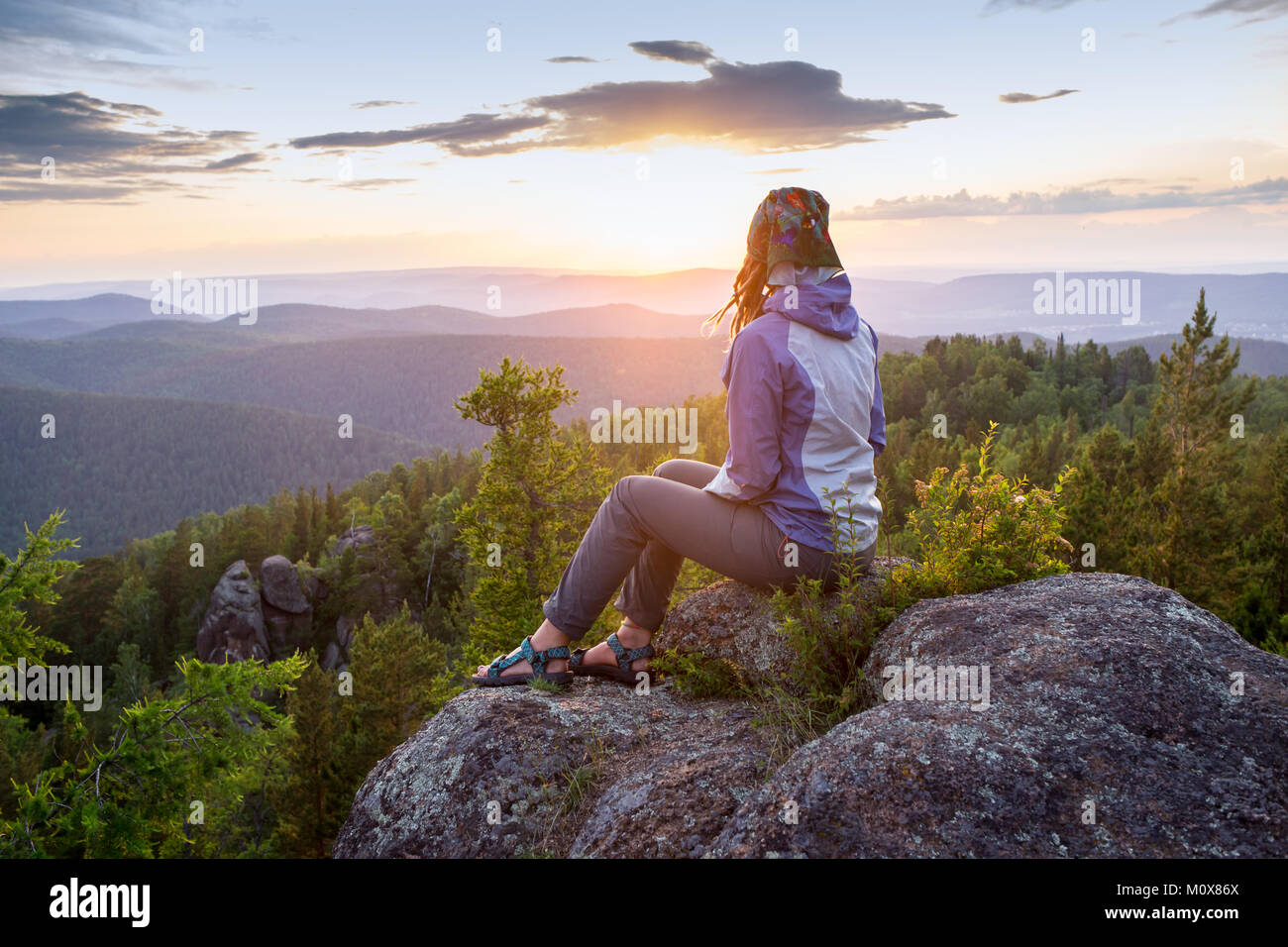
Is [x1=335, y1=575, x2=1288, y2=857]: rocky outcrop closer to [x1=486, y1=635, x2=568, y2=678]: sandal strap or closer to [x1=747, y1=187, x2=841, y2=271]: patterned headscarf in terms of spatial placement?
[x1=486, y1=635, x2=568, y2=678]: sandal strap

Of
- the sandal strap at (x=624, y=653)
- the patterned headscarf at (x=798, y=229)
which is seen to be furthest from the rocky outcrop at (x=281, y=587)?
the patterned headscarf at (x=798, y=229)

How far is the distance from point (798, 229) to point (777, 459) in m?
1.39

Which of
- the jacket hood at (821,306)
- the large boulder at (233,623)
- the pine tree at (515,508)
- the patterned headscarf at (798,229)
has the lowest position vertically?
the large boulder at (233,623)

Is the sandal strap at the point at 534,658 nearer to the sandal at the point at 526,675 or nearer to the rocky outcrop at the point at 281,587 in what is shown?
the sandal at the point at 526,675

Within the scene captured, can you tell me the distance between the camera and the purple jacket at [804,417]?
15.3 feet

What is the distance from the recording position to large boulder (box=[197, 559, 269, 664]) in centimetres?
6669

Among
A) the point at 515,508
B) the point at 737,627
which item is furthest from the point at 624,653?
the point at 515,508

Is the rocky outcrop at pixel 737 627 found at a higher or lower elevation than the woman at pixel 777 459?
lower

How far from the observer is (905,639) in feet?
15.2

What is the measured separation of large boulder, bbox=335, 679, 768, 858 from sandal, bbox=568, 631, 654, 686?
344 mm

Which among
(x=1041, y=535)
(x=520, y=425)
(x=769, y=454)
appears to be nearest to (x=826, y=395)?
(x=769, y=454)

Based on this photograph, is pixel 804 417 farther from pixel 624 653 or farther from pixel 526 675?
pixel 526 675

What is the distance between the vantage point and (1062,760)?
329 centimetres
